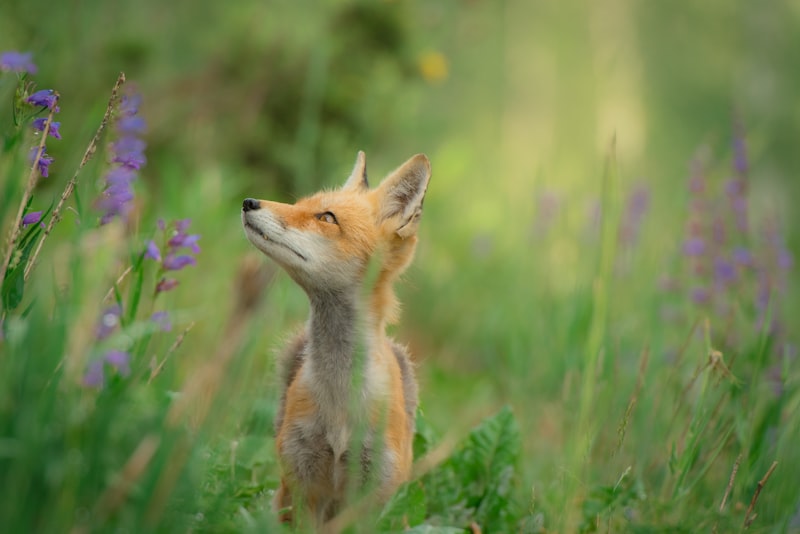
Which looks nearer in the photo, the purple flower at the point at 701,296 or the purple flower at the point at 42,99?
the purple flower at the point at 42,99

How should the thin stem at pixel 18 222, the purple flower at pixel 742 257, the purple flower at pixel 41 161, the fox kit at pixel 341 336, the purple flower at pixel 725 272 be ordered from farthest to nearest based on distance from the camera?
the purple flower at pixel 725 272
the purple flower at pixel 742 257
the fox kit at pixel 341 336
the purple flower at pixel 41 161
the thin stem at pixel 18 222

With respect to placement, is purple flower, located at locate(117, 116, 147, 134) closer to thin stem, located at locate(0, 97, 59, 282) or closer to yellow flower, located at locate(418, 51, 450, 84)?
thin stem, located at locate(0, 97, 59, 282)

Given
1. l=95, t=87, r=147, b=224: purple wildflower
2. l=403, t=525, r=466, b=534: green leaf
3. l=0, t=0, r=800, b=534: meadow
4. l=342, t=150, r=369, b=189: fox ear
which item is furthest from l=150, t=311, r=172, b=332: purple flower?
l=342, t=150, r=369, b=189: fox ear

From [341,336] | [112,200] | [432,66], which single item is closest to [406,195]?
[341,336]

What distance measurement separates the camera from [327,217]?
11.2 ft

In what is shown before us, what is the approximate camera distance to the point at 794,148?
13.5 metres

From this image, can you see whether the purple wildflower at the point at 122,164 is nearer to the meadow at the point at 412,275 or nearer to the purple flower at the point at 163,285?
the meadow at the point at 412,275

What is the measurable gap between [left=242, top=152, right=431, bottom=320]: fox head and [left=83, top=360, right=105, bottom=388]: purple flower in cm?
112

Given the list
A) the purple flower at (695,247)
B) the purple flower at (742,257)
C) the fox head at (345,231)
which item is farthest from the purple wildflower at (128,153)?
the purple flower at (695,247)

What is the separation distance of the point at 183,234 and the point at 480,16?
762 centimetres

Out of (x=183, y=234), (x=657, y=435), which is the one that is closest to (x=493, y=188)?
(x=657, y=435)

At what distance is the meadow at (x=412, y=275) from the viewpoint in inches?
77.0

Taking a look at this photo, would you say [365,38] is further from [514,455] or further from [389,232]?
[514,455]

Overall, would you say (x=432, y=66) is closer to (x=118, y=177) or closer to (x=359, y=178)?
(x=359, y=178)
